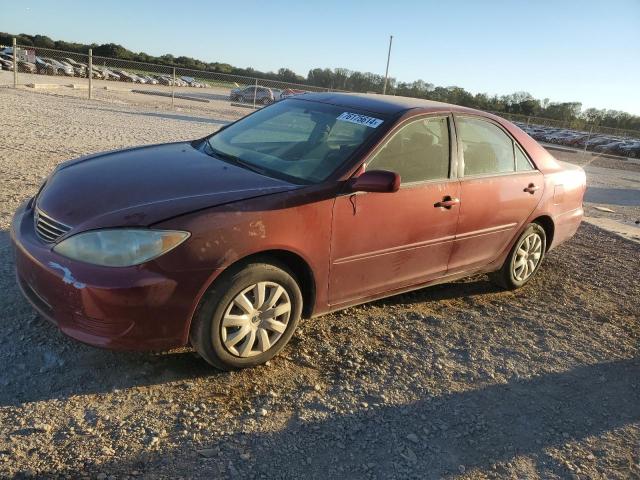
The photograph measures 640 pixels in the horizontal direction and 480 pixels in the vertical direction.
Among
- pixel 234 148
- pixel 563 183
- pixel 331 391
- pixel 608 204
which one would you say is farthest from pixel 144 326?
pixel 608 204

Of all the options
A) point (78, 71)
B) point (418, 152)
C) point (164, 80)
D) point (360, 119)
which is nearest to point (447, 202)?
point (418, 152)

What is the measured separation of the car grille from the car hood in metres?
0.03

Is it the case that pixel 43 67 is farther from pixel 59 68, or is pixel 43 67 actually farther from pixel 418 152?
pixel 418 152

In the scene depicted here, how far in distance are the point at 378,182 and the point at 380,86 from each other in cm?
5466

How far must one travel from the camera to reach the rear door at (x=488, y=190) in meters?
4.31

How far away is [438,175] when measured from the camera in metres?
4.09

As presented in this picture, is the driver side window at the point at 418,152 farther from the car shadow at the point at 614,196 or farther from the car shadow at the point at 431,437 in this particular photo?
the car shadow at the point at 614,196

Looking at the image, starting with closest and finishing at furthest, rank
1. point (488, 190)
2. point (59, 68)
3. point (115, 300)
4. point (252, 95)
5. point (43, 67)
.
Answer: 1. point (115, 300)
2. point (488, 190)
3. point (252, 95)
4. point (43, 67)
5. point (59, 68)

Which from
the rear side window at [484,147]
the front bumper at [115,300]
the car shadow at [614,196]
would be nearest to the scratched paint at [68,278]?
the front bumper at [115,300]

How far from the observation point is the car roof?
4.09 metres

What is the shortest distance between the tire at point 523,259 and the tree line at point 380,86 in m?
44.5

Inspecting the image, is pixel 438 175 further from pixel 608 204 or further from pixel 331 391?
pixel 608 204

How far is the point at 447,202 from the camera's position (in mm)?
4078

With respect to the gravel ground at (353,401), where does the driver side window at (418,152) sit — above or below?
above
